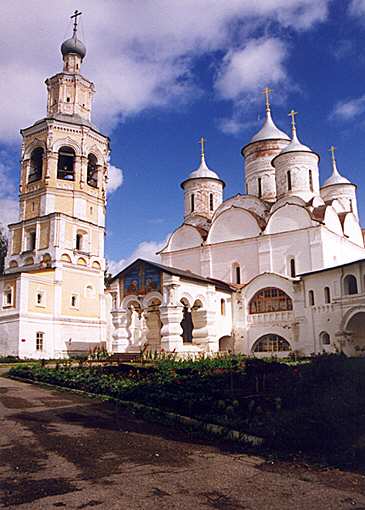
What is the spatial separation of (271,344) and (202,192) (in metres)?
13.1

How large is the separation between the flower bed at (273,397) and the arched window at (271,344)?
12.5 metres

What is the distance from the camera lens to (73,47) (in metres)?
34.2

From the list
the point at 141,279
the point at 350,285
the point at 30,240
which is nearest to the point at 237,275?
the point at 141,279

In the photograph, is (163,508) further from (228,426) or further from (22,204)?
(22,204)

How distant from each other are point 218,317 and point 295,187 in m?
9.48

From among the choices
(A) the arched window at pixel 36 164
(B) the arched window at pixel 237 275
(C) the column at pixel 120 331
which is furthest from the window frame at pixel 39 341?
(B) the arched window at pixel 237 275

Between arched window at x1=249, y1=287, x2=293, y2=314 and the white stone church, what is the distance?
0.05m

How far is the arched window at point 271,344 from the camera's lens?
82.2 ft

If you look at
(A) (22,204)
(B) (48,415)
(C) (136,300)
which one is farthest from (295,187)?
(B) (48,415)

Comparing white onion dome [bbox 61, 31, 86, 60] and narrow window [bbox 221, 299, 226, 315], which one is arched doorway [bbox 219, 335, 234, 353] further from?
white onion dome [bbox 61, 31, 86, 60]

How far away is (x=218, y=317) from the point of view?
25.9m

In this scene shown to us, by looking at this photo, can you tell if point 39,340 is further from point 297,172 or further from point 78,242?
point 297,172

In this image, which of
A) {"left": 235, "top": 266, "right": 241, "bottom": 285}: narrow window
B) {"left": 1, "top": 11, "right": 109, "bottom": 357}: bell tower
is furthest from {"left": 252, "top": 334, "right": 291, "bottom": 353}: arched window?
{"left": 1, "top": 11, "right": 109, "bottom": 357}: bell tower

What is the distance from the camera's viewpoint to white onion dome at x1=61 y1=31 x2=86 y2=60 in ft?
112
